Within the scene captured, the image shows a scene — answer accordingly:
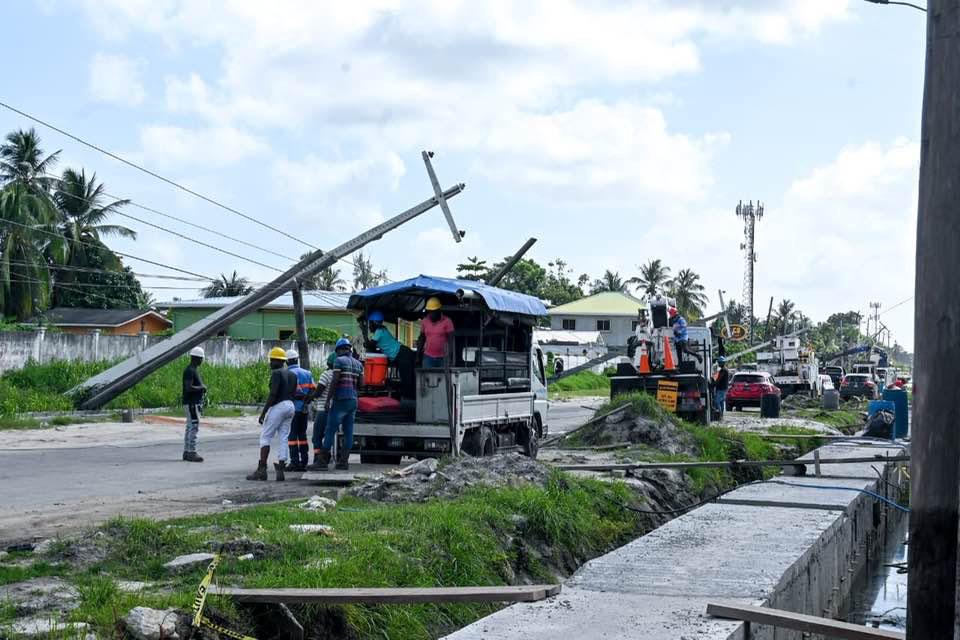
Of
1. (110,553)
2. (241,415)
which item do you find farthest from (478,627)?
(241,415)

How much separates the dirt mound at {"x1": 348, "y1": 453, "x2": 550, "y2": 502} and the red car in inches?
1209

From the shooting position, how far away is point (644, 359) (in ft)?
85.8

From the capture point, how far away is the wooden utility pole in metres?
5.84

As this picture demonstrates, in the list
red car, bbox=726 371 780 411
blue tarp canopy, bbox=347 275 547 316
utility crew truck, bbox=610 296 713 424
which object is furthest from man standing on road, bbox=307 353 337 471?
red car, bbox=726 371 780 411

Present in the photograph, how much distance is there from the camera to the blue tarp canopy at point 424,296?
1582cm

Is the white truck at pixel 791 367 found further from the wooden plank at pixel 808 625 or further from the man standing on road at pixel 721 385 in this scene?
the wooden plank at pixel 808 625

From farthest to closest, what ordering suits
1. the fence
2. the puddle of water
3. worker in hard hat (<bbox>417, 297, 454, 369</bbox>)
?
the fence
worker in hard hat (<bbox>417, 297, 454, 369</bbox>)
the puddle of water

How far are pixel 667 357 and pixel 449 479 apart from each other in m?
15.2

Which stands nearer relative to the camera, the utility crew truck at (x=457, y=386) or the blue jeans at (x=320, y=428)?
the utility crew truck at (x=457, y=386)

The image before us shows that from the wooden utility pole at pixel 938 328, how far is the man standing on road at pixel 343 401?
9.83m

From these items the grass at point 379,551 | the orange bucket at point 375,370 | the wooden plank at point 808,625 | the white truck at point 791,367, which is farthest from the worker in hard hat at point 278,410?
the white truck at point 791,367

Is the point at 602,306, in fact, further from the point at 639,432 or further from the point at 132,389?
the point at 639,432

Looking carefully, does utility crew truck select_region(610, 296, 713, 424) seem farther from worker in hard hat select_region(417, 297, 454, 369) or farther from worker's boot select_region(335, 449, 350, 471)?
worker's boot select_region(335, 449, 350, 471)

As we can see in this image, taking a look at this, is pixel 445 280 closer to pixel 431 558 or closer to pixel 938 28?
pixel 431 558
